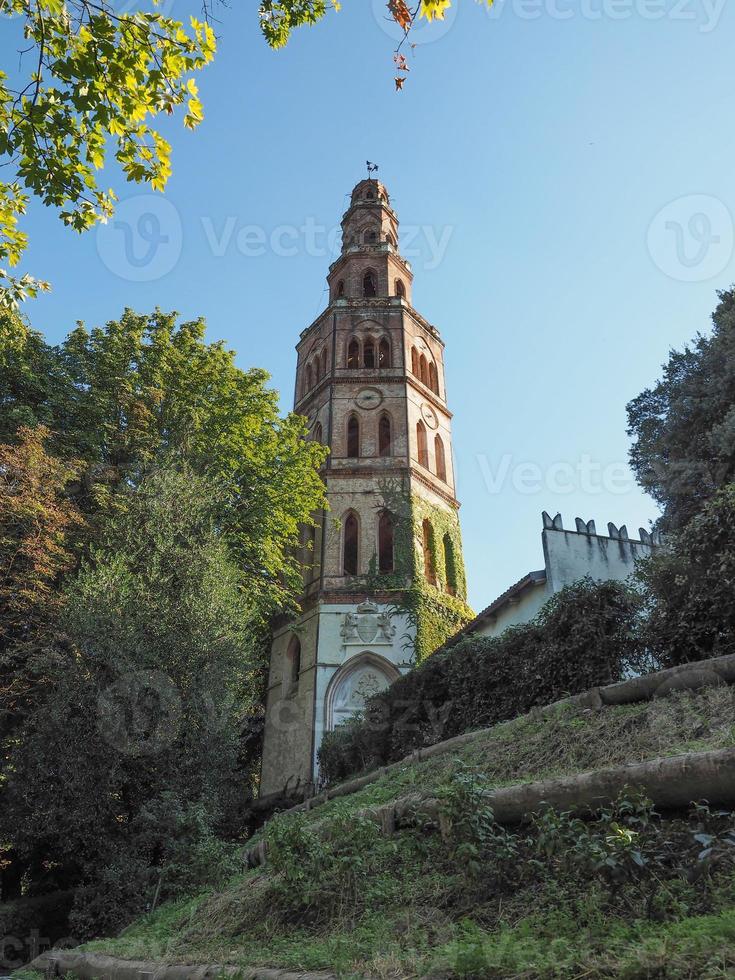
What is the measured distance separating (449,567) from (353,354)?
9.84 meters

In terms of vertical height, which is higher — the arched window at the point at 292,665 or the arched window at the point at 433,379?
the arched window at the point at 433,379

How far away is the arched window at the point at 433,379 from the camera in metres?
30.0

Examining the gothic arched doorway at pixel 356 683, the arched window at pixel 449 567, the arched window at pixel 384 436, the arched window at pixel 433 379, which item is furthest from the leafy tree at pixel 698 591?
the arched window at pixel 433 379

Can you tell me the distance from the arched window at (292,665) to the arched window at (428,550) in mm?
4834

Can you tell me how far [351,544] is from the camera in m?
24.6

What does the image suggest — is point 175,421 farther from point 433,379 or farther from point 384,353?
point 433,379

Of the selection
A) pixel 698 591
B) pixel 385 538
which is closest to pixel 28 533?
pixel 698 591

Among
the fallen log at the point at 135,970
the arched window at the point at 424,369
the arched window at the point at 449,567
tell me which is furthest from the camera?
the arched window at the point at 424,369

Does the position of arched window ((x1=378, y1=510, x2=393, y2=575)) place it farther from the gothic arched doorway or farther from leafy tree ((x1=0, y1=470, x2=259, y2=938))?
leafy tree ((x1=0, y1=470, x2=259, y2=938))

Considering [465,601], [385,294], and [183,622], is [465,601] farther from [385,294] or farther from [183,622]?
[385,294]

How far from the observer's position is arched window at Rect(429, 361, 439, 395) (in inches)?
1179

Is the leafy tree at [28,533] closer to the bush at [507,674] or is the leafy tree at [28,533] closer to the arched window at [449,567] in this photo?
the bush at [507,674]

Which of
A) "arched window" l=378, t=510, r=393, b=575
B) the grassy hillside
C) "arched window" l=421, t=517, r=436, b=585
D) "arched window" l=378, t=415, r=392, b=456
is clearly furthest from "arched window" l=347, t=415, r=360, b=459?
the grassy hillside

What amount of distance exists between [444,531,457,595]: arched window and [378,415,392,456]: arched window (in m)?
3.70
